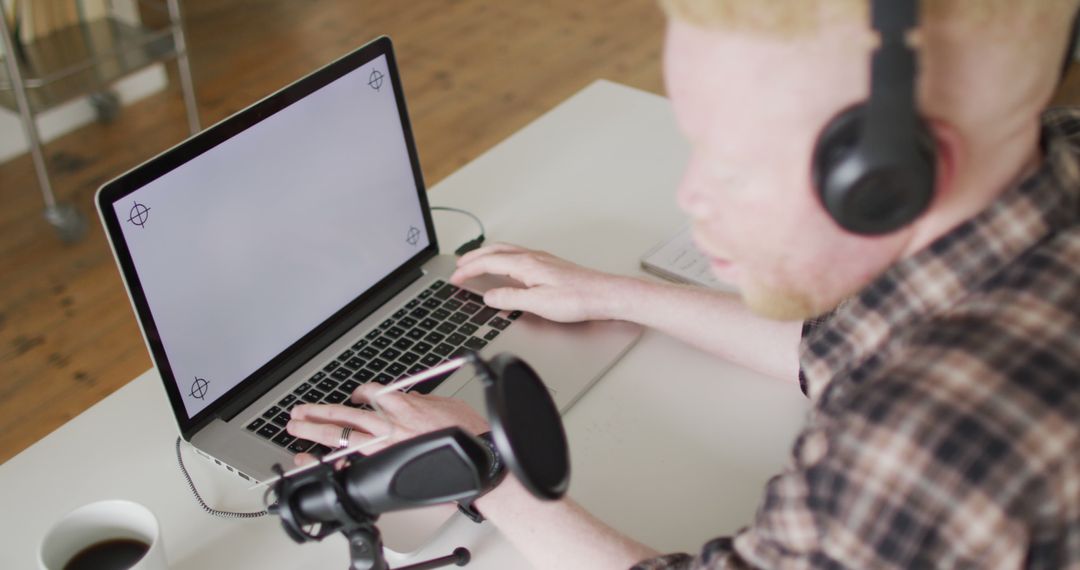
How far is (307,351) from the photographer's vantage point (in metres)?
1.07

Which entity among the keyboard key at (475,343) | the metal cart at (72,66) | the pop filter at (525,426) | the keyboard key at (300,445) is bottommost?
the metal cart at (72,66)

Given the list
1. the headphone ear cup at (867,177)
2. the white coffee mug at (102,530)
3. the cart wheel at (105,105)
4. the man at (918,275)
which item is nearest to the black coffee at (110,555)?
the white coffee mug at (102,530)

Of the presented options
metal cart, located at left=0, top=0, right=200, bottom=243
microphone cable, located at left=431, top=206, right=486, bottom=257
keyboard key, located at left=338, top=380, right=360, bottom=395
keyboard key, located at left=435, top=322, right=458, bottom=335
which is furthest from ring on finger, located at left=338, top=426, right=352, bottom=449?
metal cart, located at left=0, top=0, right=200, bottom=243

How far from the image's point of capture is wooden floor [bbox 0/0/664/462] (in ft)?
7.18

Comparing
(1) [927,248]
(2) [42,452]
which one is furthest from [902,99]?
(2) [42,452]

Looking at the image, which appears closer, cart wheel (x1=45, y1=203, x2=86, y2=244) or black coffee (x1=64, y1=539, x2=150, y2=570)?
black coffee (x1=64, y1=539, x2=150, y2=570)

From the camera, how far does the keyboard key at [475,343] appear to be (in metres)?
1.09

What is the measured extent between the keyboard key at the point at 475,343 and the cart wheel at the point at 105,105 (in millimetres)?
2352

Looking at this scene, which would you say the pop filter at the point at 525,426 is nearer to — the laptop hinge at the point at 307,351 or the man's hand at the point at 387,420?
the man's hand at the point at 387,420

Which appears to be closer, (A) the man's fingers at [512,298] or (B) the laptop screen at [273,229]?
(B) the laptop screen at [273,229]

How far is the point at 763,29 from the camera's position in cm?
56

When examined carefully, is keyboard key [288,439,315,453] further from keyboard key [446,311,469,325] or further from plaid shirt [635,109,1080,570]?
plaid shirt [635,109,1080,570]

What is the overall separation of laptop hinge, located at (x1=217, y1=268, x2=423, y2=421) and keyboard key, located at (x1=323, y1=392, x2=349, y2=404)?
0.06m

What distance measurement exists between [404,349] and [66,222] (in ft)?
5.84
